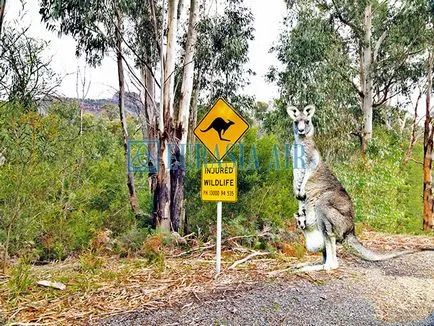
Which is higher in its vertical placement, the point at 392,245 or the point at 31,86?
the point at 31,86

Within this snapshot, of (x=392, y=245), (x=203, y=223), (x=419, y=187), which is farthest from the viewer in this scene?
(x=419, y=187)

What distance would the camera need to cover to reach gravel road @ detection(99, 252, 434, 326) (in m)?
4.17

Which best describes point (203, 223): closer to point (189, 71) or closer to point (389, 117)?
point (189, 71)

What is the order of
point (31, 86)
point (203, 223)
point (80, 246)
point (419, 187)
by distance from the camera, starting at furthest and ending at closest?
point (419, 187)
point (31, 86)
point (203, 223)
point (80, 246)

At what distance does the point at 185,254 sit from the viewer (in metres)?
7.26

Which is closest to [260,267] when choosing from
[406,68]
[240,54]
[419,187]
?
[240,54]

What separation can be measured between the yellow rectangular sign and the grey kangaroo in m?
0.88

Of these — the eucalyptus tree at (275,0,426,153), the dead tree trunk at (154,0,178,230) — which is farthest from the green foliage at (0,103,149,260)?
the eucalyptus tree at (275,0,426,153)

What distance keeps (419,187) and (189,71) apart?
59.2 feet

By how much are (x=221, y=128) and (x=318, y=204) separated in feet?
4.85

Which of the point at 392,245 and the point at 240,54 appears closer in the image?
the point at 392,245

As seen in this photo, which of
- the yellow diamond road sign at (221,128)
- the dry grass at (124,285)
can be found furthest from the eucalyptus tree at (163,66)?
the yellow diamond road sign at (221,128)

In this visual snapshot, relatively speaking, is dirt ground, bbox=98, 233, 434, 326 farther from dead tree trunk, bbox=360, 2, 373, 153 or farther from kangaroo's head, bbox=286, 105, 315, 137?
dead tree trunk, bbox=360, 2, 373, 153

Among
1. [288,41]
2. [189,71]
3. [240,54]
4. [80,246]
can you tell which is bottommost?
[80,246]
